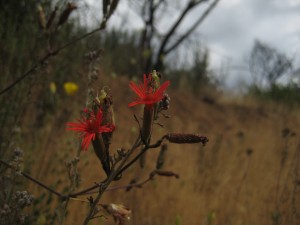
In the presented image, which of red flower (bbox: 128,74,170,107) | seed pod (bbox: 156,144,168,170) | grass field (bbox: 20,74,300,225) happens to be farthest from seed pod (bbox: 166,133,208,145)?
grass field (bbox: 20,74,300,225)

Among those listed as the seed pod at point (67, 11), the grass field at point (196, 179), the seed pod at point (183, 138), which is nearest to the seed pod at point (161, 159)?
the grass field at point (196, 179)

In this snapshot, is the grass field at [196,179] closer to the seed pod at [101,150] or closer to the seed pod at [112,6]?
the seed pod at [112,6]

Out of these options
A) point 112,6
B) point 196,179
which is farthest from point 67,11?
point 196,179

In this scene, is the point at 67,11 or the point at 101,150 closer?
the point at 101,150

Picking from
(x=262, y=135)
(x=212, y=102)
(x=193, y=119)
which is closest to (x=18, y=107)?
(x=262, y=135)

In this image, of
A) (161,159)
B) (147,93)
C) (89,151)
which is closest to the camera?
(147,93)

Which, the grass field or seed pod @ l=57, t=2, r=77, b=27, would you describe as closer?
seed pod @ l=57, t=2, r=77, b=27

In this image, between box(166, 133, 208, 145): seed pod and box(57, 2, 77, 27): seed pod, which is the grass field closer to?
box(57, 2, 77, 27): seed pod

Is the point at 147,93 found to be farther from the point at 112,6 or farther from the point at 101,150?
the point at 112,6

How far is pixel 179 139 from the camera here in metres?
1.31

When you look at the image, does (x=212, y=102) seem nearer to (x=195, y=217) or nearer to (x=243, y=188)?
(x=243, y=188)

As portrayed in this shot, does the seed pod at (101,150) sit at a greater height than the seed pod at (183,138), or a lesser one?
lesser

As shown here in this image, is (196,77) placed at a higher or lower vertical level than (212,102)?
higher

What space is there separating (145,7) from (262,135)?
4.16 meters
